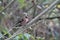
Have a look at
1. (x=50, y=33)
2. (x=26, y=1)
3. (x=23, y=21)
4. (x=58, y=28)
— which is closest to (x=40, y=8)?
(x=26, y=1)

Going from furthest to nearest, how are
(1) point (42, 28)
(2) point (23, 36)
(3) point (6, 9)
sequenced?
(1) point (42, 28) < (3) point (6, 9) < (2) point (23, 36)

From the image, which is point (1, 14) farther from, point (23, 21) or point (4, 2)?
point (4, 2)

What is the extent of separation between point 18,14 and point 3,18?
47cm

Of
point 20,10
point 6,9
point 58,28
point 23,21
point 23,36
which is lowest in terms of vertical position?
point 23,36

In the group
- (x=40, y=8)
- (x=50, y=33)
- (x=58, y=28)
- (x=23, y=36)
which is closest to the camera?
(x=23, y=36)

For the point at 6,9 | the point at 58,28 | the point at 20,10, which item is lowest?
the point at 6,9

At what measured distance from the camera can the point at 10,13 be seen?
214 cm

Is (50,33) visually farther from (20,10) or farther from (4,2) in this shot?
(4,2)

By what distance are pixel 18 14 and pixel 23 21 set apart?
0.51 metres

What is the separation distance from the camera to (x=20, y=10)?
8.16ft

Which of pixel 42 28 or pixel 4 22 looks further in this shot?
pixel 42 28

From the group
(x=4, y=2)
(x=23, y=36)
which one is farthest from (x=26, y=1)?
(x=23, y=36)

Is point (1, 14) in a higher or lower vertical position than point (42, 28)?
lower

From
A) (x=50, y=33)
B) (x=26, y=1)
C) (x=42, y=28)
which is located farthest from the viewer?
(x=50, y=33)
